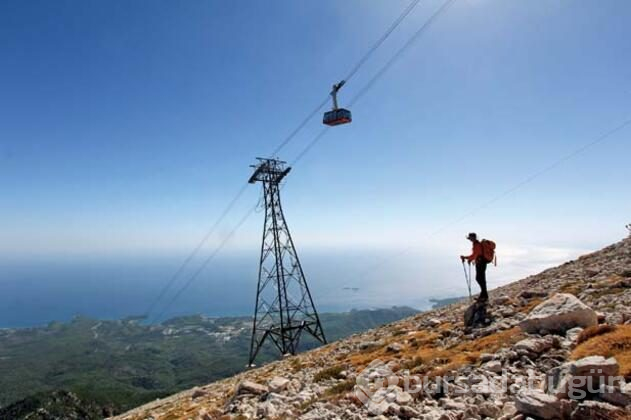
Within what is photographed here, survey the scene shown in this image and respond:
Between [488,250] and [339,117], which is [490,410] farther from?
[339,117]

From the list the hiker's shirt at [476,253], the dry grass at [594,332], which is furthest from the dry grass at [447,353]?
the hiker's shirt at [476,253]

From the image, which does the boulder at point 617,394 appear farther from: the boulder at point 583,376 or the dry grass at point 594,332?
the dry grass at point 594,332

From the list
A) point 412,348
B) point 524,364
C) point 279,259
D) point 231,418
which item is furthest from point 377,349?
point 279,259

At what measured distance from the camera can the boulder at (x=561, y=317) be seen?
8.80m

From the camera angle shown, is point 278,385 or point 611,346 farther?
point 278,385

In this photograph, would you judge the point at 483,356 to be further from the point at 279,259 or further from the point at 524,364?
the point at 279,259

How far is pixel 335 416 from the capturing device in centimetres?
717

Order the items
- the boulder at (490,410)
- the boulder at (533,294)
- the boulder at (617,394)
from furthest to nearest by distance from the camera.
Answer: the boulder at (533,294)
the boulder at (490,410)
the boulder at (617,394)

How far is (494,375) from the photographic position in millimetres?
6953

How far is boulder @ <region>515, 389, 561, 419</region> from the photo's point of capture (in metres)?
4.66

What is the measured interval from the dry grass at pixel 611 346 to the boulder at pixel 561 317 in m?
1.32

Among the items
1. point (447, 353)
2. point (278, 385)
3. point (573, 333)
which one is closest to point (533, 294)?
point (573, 333)

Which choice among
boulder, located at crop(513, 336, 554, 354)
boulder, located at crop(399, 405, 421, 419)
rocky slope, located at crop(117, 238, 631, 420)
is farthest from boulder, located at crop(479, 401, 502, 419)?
boulder, located at crop(513, 336, 554, 354)

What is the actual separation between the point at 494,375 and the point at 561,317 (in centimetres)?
341
